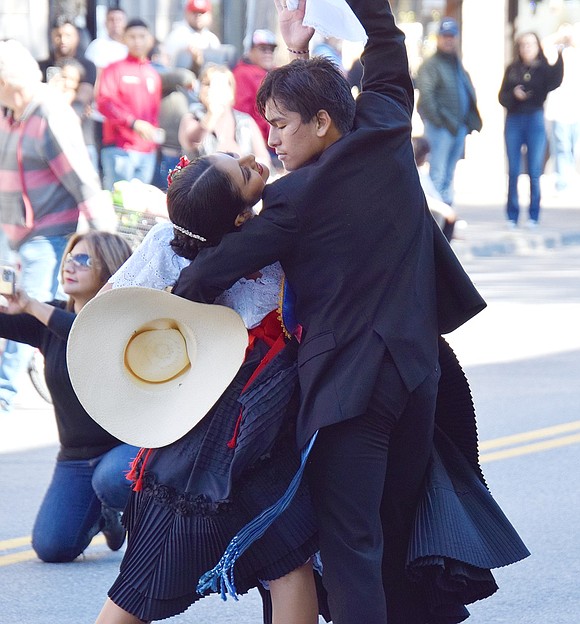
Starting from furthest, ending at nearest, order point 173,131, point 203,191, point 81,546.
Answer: point 173,131, point 81,546, point 203,191

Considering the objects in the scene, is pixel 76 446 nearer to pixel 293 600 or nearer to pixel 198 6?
pixel 293 600

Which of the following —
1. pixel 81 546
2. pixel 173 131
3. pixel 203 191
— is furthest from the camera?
pixel 173 131

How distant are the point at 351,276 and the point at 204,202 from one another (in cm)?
38

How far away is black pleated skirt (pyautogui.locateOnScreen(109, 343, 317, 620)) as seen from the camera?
3.54 metres

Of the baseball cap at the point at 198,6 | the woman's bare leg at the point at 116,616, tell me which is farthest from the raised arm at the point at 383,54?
the baseball cap at the point at 198,6

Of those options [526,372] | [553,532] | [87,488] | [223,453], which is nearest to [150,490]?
[223,453]

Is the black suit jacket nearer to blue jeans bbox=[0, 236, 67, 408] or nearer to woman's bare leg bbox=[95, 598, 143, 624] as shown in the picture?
woman's bare leg bbox=[95, 598, 143, 624]

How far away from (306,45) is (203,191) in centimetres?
57

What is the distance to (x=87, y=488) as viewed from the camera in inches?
220

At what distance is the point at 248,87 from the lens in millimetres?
13594

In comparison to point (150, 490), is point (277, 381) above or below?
above

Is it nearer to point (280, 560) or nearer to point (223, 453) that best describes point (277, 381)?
point (223, 453)

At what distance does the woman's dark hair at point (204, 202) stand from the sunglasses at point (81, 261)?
208 cm

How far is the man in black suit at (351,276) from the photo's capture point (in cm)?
343
